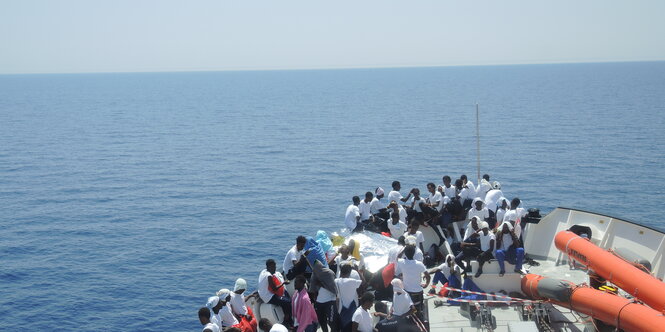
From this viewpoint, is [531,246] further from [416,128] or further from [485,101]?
[485,101]

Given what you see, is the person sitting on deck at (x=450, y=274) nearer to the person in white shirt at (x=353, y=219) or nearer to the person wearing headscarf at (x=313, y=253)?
the person wearing headscarf at (x=313, y=253)

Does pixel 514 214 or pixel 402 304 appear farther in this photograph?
pixel 514 214

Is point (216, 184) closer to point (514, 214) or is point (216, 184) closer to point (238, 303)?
point (514, 214)

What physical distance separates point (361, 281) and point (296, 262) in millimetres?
1586

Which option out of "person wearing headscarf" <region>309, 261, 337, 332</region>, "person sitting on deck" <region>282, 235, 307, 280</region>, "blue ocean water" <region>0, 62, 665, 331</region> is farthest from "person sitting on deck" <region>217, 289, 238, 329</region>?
"blue ocean water" <region>0, 62, 665, 331</region>

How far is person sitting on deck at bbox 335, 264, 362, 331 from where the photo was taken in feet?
44.5

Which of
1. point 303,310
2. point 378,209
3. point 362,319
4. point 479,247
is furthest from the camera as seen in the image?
point 378,209

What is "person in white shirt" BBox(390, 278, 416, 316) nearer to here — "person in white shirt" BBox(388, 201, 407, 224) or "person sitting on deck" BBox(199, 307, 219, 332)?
Answer: "person sitting on deck" BBox(199, 307, 219, 332)

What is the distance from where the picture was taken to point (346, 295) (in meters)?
13.7

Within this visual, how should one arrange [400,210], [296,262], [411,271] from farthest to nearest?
1. [400,210]
2. [296,262]
3. [411,271]

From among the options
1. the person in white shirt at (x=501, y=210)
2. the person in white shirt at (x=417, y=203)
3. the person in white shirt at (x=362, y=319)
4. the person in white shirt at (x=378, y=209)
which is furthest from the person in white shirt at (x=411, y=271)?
the person in white shirt at (x=417, y=203)

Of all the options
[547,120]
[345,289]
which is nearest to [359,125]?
[547,120]

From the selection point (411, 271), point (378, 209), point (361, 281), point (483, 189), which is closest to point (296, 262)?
point (361, 281)

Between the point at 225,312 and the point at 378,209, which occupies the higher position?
the point at 378,209
